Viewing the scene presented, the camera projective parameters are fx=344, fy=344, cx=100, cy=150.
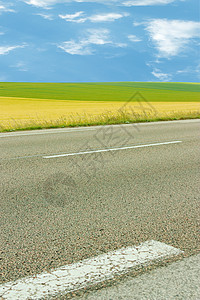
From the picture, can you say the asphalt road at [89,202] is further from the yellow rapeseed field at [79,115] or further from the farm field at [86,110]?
the yellow rapeseed field at [79,115]

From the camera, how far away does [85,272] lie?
9.50 ft

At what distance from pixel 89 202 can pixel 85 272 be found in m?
1.83

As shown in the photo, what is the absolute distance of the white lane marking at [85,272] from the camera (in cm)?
262

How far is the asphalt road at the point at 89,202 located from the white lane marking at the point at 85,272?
0.39ft

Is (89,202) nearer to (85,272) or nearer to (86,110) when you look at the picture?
(85,272)

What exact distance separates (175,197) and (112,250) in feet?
6.34

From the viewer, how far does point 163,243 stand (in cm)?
348

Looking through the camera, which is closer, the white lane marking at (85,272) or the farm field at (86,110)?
the white lane marking at (85,272)

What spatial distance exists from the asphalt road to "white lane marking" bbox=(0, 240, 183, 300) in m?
0.12

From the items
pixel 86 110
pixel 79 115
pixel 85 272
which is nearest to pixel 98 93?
pixel 86 110

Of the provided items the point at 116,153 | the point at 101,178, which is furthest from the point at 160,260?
the point at 116,153

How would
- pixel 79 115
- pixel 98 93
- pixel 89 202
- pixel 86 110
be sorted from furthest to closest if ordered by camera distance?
pixel 98 93, pixel 86 110, pixel 79 115, pixel 89 202

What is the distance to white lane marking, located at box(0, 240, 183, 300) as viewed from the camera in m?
2.62

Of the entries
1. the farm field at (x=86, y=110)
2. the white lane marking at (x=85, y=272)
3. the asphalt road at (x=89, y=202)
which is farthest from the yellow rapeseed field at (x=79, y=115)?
the white lane marking at (x=85, y=272)
